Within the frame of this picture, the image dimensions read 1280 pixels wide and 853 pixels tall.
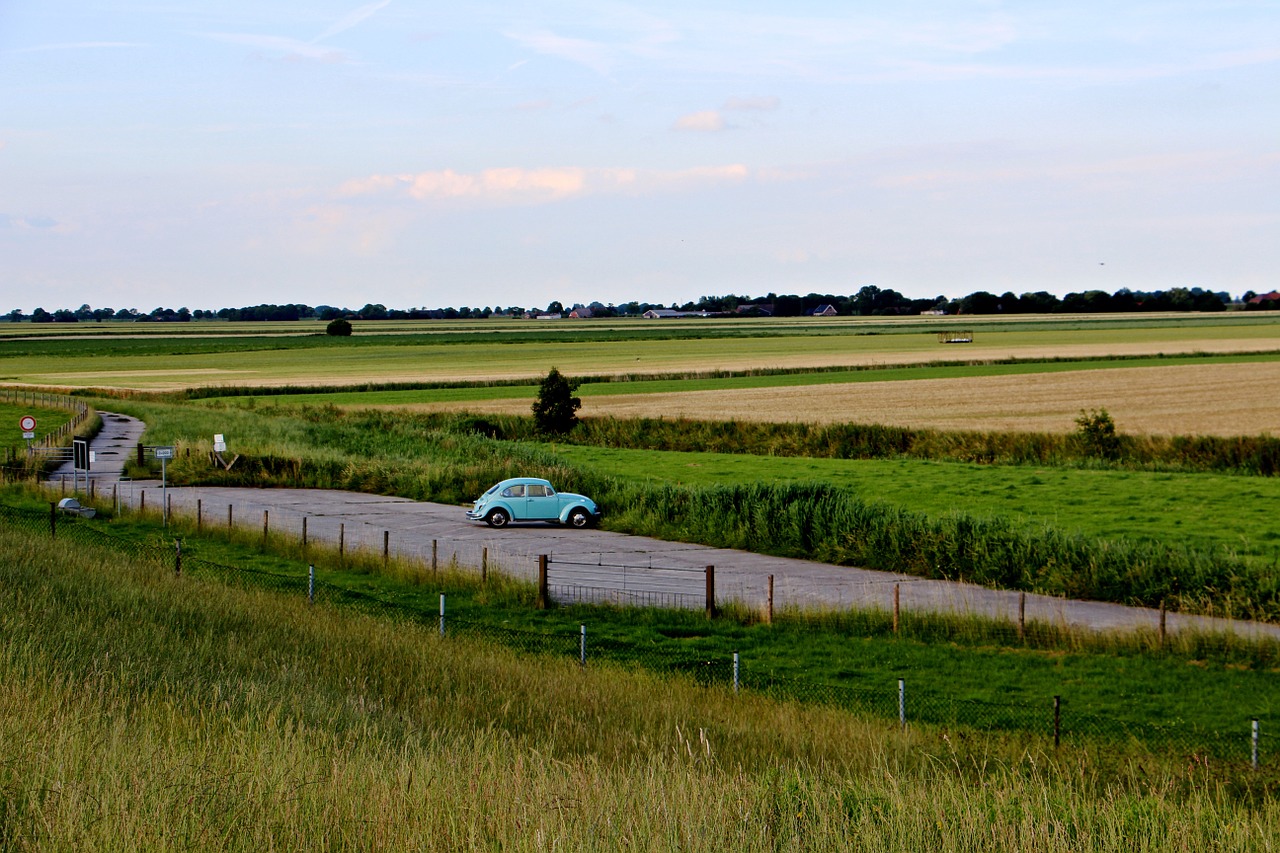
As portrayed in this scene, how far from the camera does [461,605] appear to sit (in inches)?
1032

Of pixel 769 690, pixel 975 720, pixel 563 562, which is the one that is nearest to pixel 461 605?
pixel 563 562

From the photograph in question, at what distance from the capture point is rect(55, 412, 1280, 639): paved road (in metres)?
26.2

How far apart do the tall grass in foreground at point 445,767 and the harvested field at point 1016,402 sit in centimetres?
5226

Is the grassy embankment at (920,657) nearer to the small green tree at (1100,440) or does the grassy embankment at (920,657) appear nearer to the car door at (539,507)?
the car door at (539,507)

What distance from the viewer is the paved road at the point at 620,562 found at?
26188 mm

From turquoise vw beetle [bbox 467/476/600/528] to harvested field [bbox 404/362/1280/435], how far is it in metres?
29.0

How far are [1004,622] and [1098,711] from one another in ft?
18.3

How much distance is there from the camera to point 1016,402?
82812mm

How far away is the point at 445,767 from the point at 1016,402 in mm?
78926

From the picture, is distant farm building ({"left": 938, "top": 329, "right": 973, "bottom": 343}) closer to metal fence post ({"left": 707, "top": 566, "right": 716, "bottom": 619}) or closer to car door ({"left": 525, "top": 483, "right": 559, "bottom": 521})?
car door ({"left": 525, "top": 483, "right": 559, "bottom": 521})

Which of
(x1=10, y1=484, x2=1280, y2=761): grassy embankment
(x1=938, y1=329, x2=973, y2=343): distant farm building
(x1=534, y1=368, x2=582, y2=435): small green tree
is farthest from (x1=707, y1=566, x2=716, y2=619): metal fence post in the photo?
(x1=938, y1=329, x2=973, y2=343): distant farm building

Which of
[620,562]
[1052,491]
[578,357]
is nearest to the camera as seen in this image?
[620,562]

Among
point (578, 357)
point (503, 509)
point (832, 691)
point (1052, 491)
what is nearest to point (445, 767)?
point (832, 691)

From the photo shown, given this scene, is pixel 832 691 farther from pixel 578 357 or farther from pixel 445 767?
pixel 578 357
